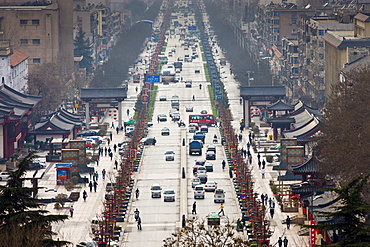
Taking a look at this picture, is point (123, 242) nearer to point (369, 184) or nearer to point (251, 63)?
point (369, 184)

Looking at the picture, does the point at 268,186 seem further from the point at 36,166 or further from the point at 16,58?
the point at 16,58

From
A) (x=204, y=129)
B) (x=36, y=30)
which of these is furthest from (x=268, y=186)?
(x=36, y=30)

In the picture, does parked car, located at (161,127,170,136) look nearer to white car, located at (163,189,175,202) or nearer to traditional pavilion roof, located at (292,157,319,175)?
white car, located at (163,189,175,202)

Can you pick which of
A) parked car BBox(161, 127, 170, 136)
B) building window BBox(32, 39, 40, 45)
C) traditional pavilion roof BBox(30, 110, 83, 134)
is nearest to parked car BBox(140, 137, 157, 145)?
traditional pavilion roof BBox(30, 110, 83, 134)

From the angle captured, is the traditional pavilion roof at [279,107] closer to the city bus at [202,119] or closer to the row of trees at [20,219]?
the city bus at [202,119]

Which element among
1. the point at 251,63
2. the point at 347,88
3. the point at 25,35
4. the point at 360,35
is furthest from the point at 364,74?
the point at 251,63
